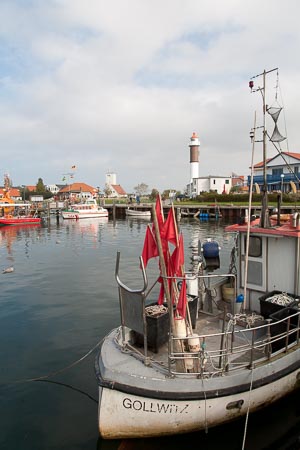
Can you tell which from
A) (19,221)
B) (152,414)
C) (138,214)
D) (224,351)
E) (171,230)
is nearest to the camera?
(152,414)

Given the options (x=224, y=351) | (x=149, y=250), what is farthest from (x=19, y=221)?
(x=224, y=351)

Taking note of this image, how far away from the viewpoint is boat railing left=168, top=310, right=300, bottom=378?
547 centimetres

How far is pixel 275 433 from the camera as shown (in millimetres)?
6266

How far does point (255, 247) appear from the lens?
8.46 meters

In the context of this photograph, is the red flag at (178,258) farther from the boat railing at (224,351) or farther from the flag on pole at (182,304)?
the boat railing at (224,351)

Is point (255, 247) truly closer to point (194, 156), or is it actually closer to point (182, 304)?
point (182, 304)

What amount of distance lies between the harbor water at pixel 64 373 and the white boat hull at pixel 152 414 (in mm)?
513

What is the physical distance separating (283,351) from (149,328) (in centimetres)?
278

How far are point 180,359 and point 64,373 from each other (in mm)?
4348

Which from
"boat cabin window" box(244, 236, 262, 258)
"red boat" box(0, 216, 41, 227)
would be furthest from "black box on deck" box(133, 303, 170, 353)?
"red boat" box(0, 216, 41, 227)

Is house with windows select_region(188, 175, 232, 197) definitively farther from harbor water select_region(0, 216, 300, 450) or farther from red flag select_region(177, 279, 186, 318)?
red flag select_region(177, 279, 186, 318)

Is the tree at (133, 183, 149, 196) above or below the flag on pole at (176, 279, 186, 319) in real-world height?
above

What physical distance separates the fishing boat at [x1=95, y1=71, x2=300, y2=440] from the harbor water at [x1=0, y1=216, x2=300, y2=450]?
0.49m

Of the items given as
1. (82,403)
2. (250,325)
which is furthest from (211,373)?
(82,403)
